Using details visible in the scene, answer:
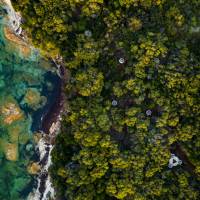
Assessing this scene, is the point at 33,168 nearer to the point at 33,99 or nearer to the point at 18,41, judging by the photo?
the point at 33,99

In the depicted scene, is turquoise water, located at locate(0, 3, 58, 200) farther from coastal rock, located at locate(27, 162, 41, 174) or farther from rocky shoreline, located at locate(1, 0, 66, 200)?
rocky shoreline, located at locate(1, 0, 66, 200)

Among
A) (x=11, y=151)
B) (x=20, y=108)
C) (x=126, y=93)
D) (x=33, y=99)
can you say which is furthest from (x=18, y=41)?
(x=126, y=93)

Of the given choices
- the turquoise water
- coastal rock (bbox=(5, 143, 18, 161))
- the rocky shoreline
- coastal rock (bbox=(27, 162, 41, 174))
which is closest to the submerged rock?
the turquoise water

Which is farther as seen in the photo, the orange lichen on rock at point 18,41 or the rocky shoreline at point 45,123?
the orange lichen on rock at point 18,41

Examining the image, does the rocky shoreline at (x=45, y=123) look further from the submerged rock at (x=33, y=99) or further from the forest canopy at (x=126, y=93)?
the forest canopy at (x=126, y=93)

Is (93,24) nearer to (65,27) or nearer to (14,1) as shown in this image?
(65,27)

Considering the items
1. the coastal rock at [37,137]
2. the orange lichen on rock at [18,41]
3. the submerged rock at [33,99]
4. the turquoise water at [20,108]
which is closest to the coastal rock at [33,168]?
the turquoise water at [20,108]
